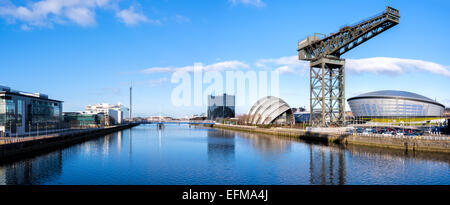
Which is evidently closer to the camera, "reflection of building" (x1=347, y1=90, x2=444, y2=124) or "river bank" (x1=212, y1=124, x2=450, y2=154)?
"river bank" (x1=212, y1=124, x2=450, y2=154)

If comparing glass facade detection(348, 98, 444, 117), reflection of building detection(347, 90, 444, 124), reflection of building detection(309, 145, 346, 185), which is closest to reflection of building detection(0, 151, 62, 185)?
reflection of building detection(309, 145, 346, 185)

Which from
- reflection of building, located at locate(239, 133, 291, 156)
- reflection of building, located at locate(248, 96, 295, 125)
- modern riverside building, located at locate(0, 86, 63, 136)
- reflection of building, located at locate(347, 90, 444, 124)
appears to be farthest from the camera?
reflection of building, located at locate(248, 96, 295, 125)

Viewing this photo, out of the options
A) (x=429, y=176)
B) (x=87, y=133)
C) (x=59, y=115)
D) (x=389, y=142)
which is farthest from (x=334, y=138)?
(x=59, y=115)

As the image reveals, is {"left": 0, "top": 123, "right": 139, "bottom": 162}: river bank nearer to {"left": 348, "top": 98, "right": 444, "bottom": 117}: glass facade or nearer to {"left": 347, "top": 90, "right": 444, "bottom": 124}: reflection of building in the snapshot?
{"left": 348, "top": 98, "right": 444, "bottom": 117}: glass facade

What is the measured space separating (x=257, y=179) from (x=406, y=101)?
62852 mm

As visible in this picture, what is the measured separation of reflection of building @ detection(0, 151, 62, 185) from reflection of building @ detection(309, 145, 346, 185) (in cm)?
1904

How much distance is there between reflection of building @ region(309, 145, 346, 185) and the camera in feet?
67.2

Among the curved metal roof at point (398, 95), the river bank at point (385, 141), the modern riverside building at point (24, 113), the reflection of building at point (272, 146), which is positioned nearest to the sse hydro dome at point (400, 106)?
the curved metal roof at point (398, 95)

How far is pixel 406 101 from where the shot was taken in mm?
69562

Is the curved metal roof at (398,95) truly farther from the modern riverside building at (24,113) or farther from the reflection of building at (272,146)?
the modern riverside building at (24,113)

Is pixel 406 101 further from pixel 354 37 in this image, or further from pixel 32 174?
pixel 32 174

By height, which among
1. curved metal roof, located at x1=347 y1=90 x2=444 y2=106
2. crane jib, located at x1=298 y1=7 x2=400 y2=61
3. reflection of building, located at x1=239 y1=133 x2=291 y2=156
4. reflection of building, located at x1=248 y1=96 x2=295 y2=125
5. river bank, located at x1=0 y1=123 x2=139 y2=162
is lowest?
reflection of building, located at x1=239 y1=133 x2=291 y2=156

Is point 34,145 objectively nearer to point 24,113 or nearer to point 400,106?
point 24,113
